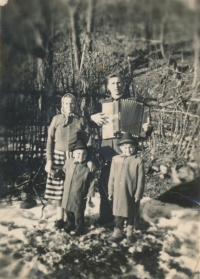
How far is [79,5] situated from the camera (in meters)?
2.29

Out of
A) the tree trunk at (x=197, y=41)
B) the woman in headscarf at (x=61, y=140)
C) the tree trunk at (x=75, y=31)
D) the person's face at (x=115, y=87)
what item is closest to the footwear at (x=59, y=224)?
the woman in headscarf at (x=61, y=140)

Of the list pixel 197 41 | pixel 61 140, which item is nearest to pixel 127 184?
pixel 61 140

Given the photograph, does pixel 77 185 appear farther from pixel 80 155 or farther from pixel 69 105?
pixel 69 105

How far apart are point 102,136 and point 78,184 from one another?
42 cm

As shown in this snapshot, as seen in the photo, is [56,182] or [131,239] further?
[56,182]

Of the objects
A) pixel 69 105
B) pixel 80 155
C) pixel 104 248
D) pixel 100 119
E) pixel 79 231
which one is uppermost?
pixel 69 105

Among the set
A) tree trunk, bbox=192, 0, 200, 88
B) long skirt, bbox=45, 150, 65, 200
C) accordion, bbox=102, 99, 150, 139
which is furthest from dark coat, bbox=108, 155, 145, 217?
tree trunk, bbox=192, 0, 200, 88

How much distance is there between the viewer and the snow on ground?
2.20 m

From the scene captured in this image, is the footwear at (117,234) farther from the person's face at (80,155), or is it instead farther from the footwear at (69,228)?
the person's face at (80,155)

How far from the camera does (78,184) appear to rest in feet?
7.61

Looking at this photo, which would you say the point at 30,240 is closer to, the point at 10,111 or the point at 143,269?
the point at 143,269

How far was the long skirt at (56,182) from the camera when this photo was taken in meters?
2.36

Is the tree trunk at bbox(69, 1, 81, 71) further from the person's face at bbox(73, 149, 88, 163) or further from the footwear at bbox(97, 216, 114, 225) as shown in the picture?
the footwear at bbox(97, 216, 114, 225)

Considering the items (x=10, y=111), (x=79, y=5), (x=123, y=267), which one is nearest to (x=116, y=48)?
(x=79, y=5)
